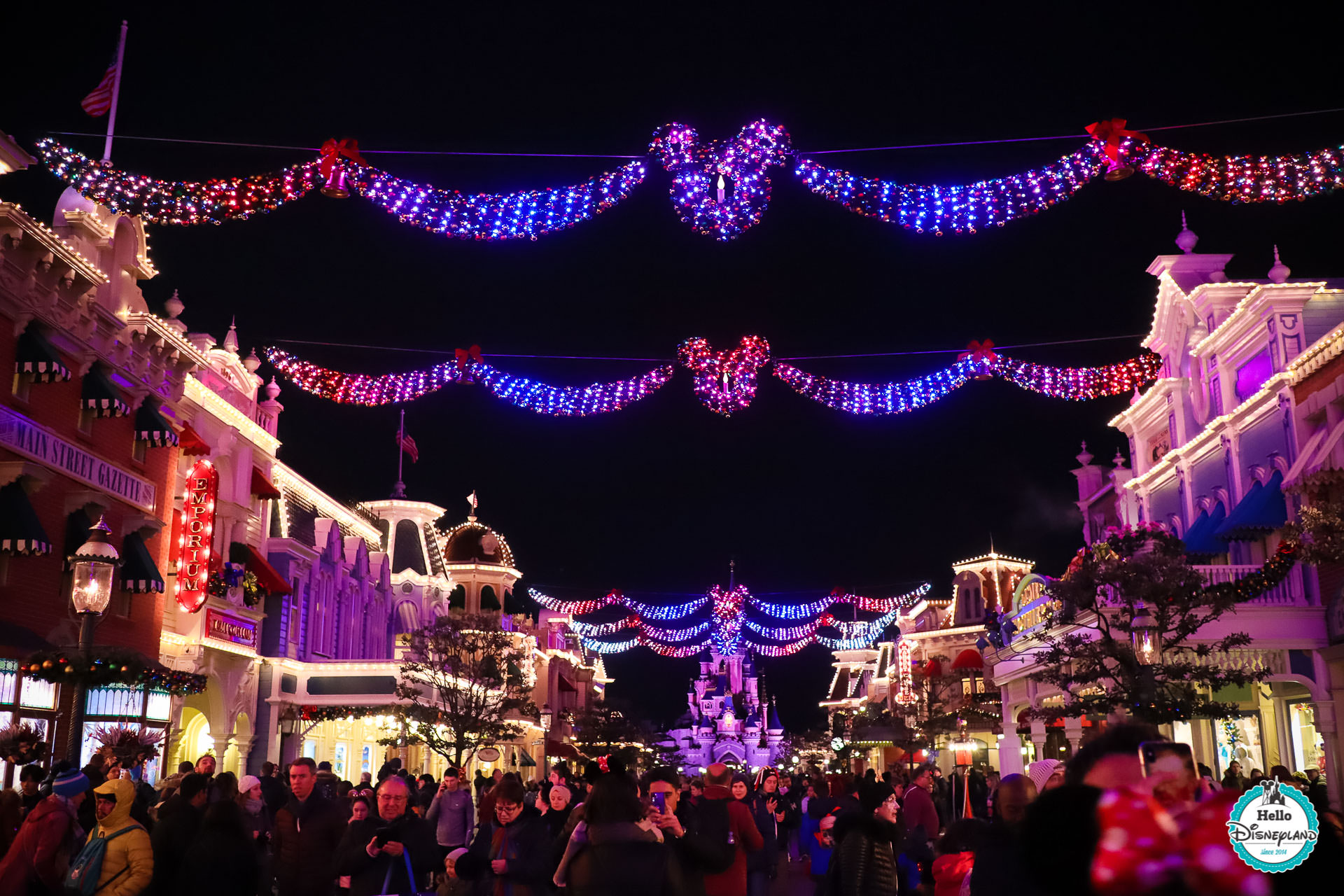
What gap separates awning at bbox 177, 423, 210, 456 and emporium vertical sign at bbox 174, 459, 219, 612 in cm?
36

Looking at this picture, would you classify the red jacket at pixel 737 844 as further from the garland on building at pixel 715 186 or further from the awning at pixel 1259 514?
the awning at pixel 1259 514

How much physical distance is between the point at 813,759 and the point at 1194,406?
74.9 meters

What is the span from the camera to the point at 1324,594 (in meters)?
23.8

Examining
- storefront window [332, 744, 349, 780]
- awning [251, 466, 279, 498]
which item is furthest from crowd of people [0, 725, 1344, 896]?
storefront window [332, 744, 349, 780]

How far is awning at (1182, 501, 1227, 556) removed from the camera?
1084 inches

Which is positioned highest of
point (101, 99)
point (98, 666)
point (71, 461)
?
point (101, 99)

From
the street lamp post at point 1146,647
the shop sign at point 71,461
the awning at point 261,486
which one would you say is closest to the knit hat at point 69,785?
the shop sign at point 71,461

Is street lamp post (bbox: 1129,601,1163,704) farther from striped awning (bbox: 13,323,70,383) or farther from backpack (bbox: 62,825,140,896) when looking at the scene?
striped awning (bbox: 13,323,70,383)

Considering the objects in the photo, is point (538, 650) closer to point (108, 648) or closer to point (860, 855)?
point (108, 648)

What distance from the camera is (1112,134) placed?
14953 mm

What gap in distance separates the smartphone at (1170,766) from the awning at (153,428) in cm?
2334

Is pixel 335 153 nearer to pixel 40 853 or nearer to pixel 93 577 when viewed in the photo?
pixel 93 577

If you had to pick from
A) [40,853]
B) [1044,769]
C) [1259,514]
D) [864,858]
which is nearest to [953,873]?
[864,858]

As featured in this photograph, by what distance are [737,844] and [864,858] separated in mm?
1276
